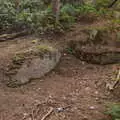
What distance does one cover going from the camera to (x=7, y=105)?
4762 mm

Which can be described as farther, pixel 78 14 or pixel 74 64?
pixel 78 14

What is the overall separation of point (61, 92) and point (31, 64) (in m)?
1.10

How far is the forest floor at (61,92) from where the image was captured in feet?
15.1

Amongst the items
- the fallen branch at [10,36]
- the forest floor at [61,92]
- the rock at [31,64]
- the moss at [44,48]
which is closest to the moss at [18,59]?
the rock at [31,64]

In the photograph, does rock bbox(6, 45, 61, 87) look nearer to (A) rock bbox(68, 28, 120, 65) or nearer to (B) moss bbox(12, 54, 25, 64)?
(B) moss bbox(12, 54, 25, 64)

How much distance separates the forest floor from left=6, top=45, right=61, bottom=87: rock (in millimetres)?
160

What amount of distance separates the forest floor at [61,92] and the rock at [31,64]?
0.52 feet

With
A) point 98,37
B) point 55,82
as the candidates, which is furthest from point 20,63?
point 98,37

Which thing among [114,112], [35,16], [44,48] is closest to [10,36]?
[35,16]

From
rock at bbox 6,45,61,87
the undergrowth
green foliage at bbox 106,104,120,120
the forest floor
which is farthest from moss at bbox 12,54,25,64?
green foliage at bbox 106,104,120,120

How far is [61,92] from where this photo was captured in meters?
5.52

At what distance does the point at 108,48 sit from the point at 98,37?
511mm

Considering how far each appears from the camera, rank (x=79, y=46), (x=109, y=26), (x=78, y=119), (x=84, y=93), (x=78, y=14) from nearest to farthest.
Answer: (x=78, y=119)
(x=84, y=93)
(x=79, y=46)
(x=109, y=26)
(x=78, y=14)

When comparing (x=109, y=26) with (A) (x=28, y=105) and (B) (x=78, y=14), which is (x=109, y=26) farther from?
(A) (x=28, y=105)
